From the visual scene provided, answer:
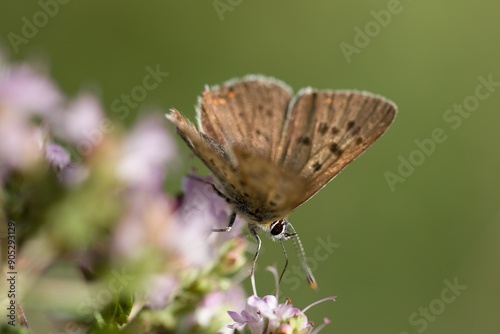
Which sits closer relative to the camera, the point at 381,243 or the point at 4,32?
the point at 4,32

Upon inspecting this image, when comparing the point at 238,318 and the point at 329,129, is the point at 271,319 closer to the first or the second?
the point at 238,318

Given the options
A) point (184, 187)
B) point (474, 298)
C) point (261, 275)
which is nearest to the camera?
point (184, 187)

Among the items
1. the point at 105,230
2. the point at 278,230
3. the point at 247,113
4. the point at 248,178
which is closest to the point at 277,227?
the point at 278,230

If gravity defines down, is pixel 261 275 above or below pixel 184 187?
below

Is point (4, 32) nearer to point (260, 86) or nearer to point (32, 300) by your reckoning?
point (260, 86)

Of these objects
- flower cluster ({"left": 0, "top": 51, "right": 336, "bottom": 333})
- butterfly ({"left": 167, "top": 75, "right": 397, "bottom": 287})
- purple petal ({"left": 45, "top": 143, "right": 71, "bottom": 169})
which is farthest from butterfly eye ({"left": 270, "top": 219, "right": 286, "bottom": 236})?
purple petal ({"left": 45, "top": 143, "right": 71, "bottom": 169})

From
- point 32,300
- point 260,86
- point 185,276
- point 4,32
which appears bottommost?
point 4,32

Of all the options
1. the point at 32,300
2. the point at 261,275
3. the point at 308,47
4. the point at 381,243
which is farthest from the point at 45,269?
the point at 308,47
